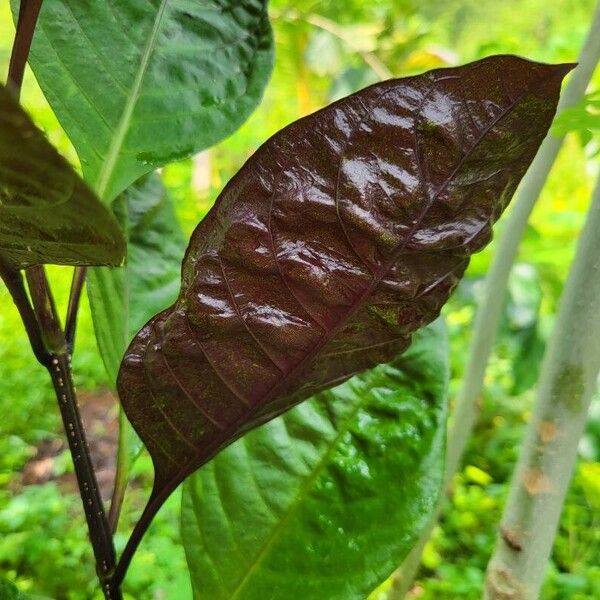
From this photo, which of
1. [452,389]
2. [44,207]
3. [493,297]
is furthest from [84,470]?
[452,389]

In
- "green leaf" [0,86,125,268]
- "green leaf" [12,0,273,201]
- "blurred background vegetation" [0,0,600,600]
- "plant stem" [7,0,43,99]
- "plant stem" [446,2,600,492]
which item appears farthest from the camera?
"blurred background vegetation" [0,0,600,600]

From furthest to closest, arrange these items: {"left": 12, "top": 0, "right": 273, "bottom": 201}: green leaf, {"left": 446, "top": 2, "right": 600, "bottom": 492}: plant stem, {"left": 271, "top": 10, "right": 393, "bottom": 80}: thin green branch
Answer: {"left": 271, "top": 10, "right": 393, "bottom": 80}: thin green branch, {"left": 446, "top": 2, "right": 600, "bottom": 492}: plant stem, {"left": 12, "top": 0, "right": 273, "bottom": 201}: green leaf

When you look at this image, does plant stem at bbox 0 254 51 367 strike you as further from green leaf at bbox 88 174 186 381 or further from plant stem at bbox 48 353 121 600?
green leaf at bbox 88 174 186 381

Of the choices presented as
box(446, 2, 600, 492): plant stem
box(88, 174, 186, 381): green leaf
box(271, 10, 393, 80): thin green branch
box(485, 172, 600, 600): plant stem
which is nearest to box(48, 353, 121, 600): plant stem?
box(88, 174, 186, 381): green leaf

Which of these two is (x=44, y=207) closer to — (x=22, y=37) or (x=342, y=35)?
(x=22, y=37)

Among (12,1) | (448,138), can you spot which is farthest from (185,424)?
(12,1)

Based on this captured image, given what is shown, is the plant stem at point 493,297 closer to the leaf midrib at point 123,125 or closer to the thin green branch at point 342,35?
the leaf midrib at point 123,125
